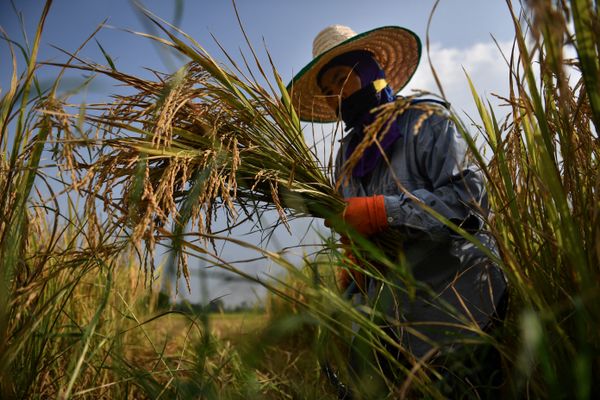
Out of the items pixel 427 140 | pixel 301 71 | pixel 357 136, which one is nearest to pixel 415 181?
pixel 427 140

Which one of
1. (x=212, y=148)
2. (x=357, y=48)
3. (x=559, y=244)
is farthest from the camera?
(x=357, y=48)

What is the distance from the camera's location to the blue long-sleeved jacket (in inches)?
53.2

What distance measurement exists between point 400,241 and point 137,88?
3.32 ft

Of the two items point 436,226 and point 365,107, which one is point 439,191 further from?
point 365,107

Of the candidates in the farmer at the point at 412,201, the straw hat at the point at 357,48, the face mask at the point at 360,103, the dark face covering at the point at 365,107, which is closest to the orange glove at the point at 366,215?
the farmer at the point at 412,201

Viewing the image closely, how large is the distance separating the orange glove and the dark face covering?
46 centimetres

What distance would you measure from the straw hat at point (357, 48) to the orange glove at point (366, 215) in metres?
0.82

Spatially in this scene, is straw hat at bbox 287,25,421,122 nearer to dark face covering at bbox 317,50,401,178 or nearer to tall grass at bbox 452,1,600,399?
dark face covering at bbox 317,50,401,178

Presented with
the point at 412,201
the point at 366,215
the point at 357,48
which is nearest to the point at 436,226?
the point at 412,201

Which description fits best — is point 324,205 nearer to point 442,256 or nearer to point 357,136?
point 442,256

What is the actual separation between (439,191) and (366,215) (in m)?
0.32

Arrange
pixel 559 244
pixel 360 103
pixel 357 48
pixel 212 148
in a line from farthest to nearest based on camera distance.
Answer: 1. pixel 357 48
2. pixel 360 103
3. pixel 212 148
4. pixel 559 244

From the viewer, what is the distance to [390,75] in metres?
2.62

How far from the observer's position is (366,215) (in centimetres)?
132
